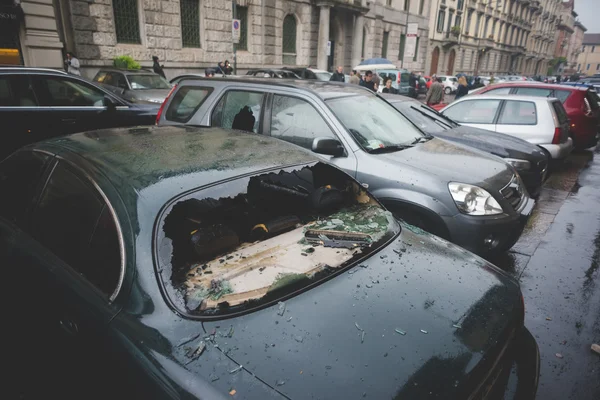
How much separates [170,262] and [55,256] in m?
0.74

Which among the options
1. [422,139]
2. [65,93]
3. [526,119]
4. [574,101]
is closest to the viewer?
[422,139]

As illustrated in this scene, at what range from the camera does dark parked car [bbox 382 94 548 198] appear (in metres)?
5.43

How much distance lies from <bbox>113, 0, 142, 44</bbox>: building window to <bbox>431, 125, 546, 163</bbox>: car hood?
49.6 feet

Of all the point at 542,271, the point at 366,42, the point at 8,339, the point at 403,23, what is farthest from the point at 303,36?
the point at 8,339

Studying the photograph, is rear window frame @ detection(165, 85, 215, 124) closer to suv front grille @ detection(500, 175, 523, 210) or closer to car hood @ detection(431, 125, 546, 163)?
car hood @ detection(431, 125, 546, 163)

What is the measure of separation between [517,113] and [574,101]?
8.69ft

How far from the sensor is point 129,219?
167 cm

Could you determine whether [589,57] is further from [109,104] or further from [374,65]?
[109,104]

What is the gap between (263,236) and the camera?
221 centimetres

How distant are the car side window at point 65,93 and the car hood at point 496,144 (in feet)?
18.9

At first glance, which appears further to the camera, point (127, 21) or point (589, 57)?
point (589, 57)

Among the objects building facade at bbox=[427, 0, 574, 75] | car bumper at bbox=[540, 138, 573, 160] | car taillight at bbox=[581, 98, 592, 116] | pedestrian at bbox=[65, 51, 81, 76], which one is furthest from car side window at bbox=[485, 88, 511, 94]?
building facade at bbox=[427, 0, 574, 75]

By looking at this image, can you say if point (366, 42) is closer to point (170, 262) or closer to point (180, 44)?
point (180, 44)

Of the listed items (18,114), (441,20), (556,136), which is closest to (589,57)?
(441,20)
